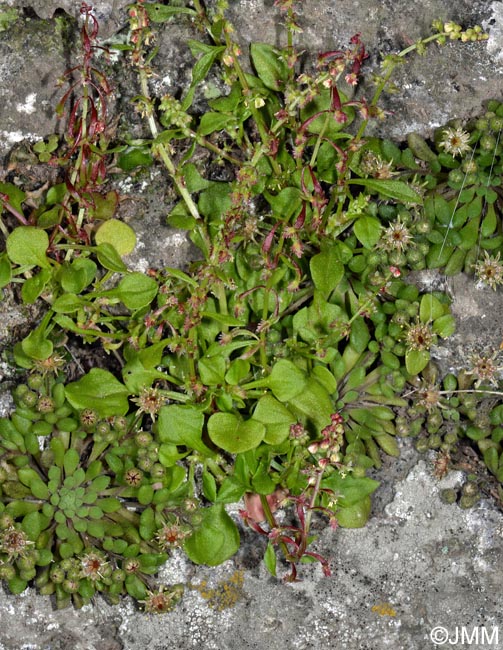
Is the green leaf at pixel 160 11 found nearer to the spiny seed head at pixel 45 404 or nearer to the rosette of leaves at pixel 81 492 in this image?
the rosette of leaves at pixel 81 492

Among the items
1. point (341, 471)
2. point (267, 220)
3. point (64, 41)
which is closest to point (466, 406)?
point (341, 471)

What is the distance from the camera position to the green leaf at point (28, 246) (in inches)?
132

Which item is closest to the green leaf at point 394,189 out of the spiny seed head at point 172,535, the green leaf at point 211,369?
the green leaf at point 211,369

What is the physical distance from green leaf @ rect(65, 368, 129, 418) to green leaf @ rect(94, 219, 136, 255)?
19.4 inches

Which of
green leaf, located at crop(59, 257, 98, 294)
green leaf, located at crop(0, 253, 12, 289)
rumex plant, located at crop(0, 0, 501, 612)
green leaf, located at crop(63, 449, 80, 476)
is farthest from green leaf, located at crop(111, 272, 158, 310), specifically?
green leaf, located at crop(63, 449, 80, 476)

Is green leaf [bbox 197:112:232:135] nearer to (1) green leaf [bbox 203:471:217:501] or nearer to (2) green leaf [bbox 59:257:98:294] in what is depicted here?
(2) green leaf [bbox 59:257:98:294]

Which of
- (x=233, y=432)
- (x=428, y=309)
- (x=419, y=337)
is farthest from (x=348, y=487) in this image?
(x=428, y=309)

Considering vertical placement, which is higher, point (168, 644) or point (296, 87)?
point (296, 87)

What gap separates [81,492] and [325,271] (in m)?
1.25

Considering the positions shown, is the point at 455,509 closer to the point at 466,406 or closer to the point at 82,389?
the point at 466,406

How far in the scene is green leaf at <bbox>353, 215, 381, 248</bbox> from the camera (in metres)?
3.40

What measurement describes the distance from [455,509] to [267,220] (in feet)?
4.53

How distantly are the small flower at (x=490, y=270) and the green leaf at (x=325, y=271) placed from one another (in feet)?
1.80

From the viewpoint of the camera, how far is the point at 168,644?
3602mm
